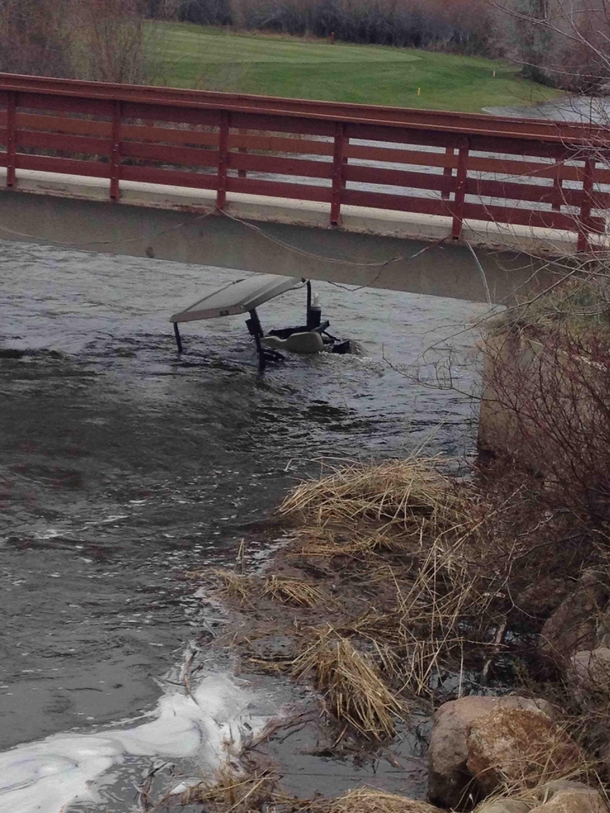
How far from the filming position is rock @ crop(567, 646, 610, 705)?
21.2ft

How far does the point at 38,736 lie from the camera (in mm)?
6754

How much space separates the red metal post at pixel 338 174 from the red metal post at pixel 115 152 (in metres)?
2.41

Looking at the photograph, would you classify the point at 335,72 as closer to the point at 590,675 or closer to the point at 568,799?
the point at 590,675

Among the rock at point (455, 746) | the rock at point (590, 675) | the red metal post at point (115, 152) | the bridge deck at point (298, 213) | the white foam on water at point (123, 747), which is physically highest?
the red metal post at point (115, 152)

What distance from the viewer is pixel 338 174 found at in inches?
478

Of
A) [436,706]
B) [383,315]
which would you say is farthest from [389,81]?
[436,706]

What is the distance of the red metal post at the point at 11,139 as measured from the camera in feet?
42.3

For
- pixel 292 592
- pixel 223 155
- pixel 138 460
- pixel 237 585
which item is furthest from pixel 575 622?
pixel 223 155

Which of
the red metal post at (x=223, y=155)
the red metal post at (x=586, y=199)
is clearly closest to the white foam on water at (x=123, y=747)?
the red metal post at (x=586, y=199)

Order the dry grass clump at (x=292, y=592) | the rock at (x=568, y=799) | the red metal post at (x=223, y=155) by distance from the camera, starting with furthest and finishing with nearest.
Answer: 1. the red metal post at (x=223, y=155)
2. the dry grass clump at (x=292, y=592)
3. the rock at (x=568, y=799)

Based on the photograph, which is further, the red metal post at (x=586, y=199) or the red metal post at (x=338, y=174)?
the red metal post at (x=338, y=174)

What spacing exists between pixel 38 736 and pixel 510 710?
2.72 meters

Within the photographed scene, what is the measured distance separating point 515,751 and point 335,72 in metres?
41.0

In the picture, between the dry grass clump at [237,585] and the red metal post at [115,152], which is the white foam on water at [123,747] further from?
the red metal post at [115,152]
